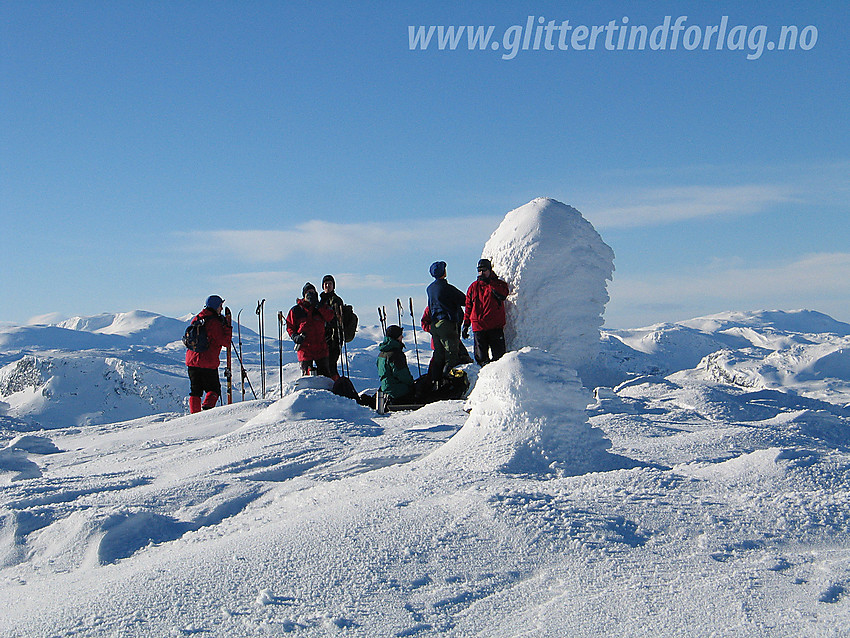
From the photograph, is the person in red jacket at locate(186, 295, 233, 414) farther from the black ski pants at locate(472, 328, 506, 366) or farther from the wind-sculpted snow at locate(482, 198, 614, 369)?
the wind-sculpted snow at locate(482, 198, 614, 369)

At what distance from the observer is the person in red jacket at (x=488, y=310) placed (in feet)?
29.7

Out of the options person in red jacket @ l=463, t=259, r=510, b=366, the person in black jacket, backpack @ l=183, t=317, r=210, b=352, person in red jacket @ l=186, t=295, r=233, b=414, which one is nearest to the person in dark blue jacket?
person in red jacket @ l=463, t=259, r=510, b=366

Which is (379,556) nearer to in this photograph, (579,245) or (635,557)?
(635,557)

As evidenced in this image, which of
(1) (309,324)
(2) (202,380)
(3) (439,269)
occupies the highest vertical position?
(3) (439,269)

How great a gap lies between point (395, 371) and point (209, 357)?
266cm

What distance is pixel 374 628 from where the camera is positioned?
9.30 ft

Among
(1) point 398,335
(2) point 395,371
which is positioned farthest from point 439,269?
(2) point 395,371

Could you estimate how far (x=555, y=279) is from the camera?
920cm

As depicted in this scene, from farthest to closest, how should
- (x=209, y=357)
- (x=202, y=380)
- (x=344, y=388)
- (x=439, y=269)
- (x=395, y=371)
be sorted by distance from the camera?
(x=202, y=380), (x=209, y=357), (x=344, y=388), (x=395, y=371), (x=439, y=269)

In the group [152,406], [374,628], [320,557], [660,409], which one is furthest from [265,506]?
[152,406]

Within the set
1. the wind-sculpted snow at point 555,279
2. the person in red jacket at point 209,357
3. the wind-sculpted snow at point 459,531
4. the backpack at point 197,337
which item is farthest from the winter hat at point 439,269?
the backpack at point 197,337

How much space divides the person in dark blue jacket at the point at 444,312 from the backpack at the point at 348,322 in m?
1.79

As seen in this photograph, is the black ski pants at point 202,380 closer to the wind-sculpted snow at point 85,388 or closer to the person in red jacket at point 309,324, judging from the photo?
the person in red jacket at point 309,324

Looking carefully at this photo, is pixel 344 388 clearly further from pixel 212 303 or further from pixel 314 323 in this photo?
pixel 212 303
